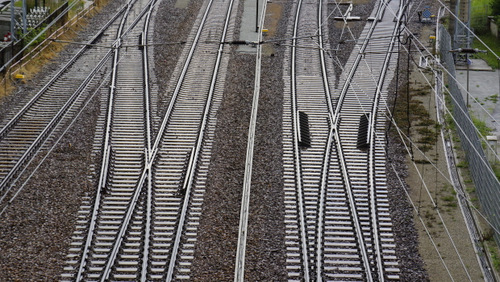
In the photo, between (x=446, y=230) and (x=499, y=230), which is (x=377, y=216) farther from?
(x=499, y=230)

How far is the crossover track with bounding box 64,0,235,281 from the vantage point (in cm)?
1312

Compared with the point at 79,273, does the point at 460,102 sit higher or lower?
higher

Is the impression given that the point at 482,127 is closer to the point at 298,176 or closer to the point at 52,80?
the point at 298,176

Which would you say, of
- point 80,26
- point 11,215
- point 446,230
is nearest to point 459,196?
point 446,230

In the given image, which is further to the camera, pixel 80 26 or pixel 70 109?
pixel 80 26

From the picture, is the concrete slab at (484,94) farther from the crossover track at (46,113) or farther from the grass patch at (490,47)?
the crossover track at (46,113)

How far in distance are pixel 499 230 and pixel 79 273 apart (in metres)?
7.25

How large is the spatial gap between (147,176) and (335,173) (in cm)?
402

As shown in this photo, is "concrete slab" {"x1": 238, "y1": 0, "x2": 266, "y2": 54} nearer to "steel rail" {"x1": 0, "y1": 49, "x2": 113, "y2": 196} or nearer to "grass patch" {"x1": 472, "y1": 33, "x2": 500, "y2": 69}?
"steel rail" {"x1": 0, "y1": 49, "x2": 113, "y2": 196}

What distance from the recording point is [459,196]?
1572 cm

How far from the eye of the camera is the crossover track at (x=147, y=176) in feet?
43.0

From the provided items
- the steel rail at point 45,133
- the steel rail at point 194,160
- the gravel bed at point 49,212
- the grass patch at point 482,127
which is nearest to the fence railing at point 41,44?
the steel rail at point 45,133

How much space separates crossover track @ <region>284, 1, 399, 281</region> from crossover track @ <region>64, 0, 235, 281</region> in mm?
1977

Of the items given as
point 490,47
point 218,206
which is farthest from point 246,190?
point 490,47
